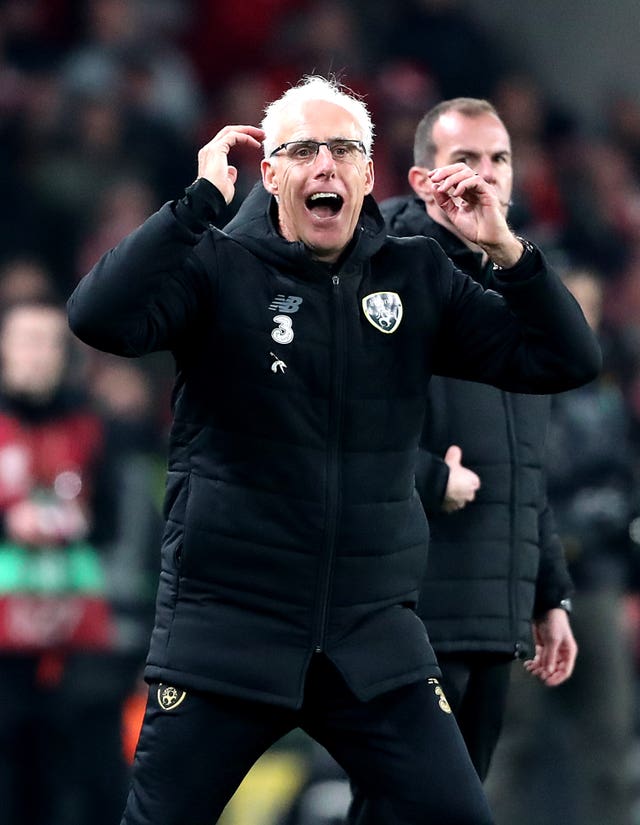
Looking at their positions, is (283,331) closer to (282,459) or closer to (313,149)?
(282,459)

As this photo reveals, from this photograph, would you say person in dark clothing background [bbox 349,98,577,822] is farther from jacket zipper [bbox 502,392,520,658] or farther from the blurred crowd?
the blurred crowd

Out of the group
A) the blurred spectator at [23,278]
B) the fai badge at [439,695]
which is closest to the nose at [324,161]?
the fai badge at [439,695]

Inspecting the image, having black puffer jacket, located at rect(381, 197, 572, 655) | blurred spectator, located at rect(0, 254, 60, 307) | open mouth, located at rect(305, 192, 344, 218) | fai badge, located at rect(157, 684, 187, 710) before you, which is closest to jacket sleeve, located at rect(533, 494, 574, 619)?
black puffer jacket, located at rect(381, 197, 572, 655)

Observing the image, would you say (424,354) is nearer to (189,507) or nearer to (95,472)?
(189,507)

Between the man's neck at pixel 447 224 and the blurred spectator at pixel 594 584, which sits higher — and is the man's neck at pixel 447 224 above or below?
above

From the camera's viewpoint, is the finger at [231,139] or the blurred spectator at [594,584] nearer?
the finger at [231,139]

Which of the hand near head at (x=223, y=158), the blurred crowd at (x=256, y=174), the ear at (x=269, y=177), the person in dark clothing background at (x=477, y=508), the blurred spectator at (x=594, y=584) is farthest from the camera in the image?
the blurred crowd at (x=256, y=174)

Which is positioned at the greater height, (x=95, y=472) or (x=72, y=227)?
(x=72, y=227)

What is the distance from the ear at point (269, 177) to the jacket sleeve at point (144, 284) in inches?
10.8

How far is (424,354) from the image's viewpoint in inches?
153

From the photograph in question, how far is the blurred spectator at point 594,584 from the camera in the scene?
20.2 feet

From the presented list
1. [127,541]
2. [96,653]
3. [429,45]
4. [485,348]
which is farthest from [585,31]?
[485,348]

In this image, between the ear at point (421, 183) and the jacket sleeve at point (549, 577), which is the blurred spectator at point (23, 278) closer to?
the ear at point (421, 183)

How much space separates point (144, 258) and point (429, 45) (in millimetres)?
8119
